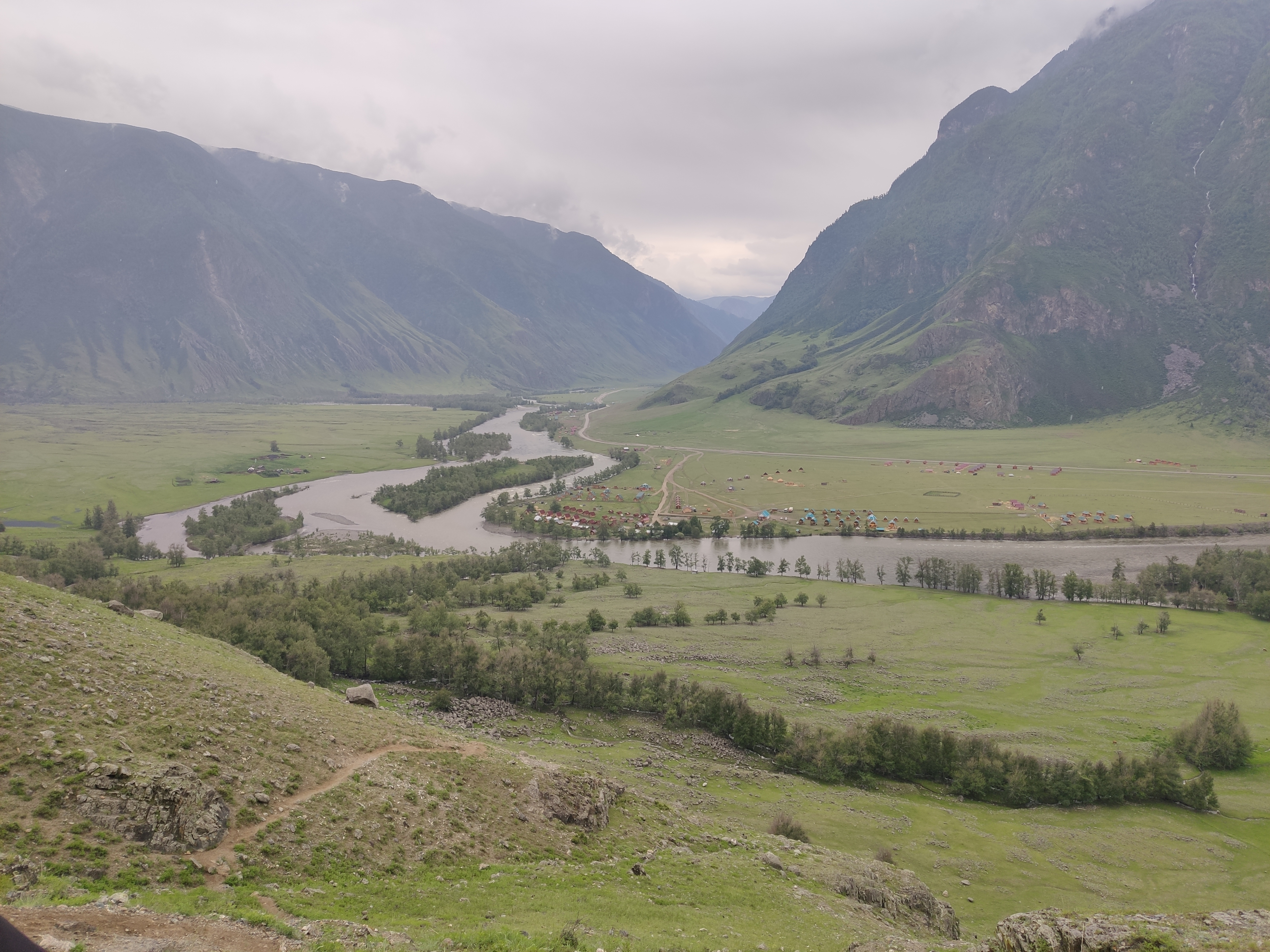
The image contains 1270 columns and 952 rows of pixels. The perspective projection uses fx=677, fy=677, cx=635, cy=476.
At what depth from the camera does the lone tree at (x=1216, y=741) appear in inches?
2473

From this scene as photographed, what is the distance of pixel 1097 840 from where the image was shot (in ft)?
162

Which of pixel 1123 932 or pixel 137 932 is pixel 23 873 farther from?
pixel 1123 932

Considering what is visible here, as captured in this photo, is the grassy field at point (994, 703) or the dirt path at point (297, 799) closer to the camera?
the dirt path at point (297, 799)

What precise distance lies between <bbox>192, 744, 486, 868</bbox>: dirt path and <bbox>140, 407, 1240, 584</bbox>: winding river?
107m

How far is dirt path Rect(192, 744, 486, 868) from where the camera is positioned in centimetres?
2297

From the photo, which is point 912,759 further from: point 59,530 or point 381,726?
point 59,530

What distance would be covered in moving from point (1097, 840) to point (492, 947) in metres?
48.9

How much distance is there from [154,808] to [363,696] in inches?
1002

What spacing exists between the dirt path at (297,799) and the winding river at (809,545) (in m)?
107

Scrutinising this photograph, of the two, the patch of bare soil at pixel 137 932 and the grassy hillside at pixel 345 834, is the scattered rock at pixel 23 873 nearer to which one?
the grassy hillside at pixel 345 834

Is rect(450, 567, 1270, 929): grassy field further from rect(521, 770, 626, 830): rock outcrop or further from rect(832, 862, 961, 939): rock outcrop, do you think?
rect(521, 770, 626, 830): rock outcrop

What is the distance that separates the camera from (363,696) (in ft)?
157

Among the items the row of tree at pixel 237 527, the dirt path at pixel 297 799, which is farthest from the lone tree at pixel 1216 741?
the row of tree at pixel 237 527

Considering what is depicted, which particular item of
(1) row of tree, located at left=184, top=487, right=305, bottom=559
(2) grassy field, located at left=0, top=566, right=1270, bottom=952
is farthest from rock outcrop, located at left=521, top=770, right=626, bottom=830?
(1) row of tree, located at left=184, top=487, right=305, bottom=559
